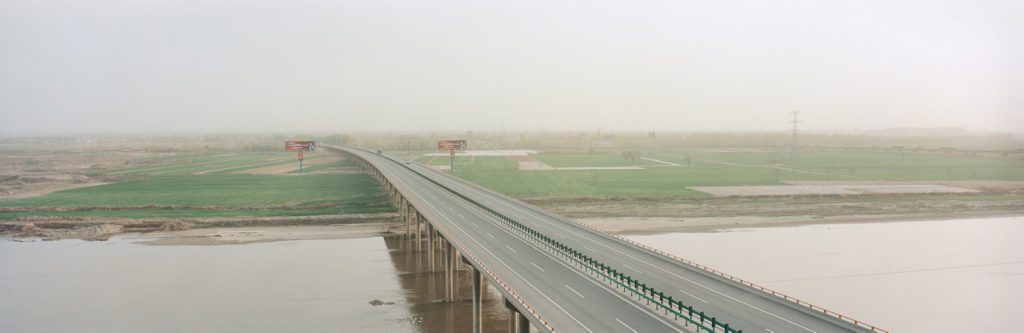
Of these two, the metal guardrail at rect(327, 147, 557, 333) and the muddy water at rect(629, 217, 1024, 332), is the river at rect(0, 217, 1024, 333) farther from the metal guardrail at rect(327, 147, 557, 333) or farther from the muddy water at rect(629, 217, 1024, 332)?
the metal guardrail at rect(327, 147, 557, 333)

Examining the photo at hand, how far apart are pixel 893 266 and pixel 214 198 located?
10291 centimetres

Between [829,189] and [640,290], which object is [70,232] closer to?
[640,290]

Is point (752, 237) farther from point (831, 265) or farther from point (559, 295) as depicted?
point (559, 295)

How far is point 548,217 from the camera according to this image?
73.2 m

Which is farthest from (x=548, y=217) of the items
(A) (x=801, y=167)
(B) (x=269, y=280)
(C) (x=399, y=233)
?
(A) (x=801, y=167)

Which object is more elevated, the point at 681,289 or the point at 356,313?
the point at 681,289

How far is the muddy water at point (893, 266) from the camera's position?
4681 centimetres

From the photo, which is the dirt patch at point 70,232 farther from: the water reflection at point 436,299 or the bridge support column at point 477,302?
the bridge support column at point 477,302

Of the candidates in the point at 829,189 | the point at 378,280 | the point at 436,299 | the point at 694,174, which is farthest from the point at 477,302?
the point at 694,174

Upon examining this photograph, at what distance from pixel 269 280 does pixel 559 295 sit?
33.5 meters

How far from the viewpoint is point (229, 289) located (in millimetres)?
57281

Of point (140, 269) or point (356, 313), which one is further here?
point (140, 269)

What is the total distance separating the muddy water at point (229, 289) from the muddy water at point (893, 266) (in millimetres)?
24746

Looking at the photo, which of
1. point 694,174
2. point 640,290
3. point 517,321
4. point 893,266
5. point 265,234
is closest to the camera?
point 517,321
